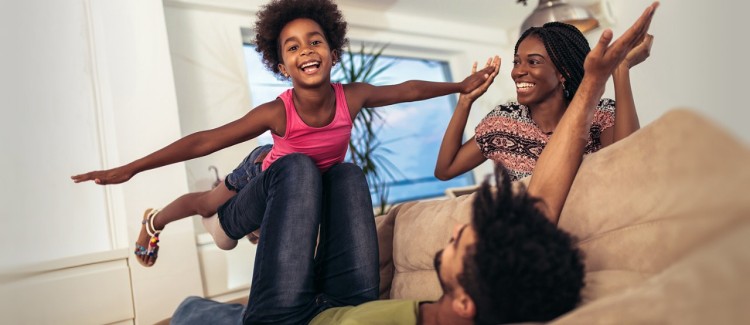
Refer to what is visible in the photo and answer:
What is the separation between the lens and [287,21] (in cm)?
184

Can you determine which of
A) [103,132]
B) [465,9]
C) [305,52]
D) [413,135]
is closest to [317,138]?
[305,52]

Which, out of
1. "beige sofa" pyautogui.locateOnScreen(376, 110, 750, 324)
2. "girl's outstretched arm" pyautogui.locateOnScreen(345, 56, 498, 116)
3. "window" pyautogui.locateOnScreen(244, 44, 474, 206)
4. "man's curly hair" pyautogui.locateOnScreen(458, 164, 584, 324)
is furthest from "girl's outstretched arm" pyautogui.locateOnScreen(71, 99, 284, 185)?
"window" pyautogui.locateOnScreen(244, 44, 474, 206)

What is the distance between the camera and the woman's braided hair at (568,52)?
5.67 feet

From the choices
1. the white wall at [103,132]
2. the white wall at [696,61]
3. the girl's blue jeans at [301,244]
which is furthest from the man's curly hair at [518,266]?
the white wall at [696,61]

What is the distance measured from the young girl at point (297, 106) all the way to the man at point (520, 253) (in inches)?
26.0

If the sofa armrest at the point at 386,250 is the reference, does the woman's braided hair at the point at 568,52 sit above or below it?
above

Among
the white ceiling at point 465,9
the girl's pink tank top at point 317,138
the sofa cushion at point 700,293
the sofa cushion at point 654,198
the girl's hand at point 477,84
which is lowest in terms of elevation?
the sofa cushion at point 700,293

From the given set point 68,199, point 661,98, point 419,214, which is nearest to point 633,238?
point 419,214

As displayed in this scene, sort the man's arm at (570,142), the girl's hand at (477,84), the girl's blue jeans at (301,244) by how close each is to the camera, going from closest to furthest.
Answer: the man's arm at (570,142) < the girl's blue jeans at (301,244) < the girl's hand at (477,84)

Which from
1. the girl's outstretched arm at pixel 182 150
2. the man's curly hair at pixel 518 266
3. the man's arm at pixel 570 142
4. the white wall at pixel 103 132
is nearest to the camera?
the man's curly hair at pixel 518 266

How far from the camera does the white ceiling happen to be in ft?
14.3

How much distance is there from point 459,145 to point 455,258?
0.94m

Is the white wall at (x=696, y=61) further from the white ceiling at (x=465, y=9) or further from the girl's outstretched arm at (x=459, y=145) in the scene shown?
the girl's outstretched arm at (x=459, y=145)

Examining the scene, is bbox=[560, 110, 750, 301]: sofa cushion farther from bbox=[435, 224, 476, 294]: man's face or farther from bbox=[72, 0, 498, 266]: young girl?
bbox=[72, 0, 498, 266]: young girl
